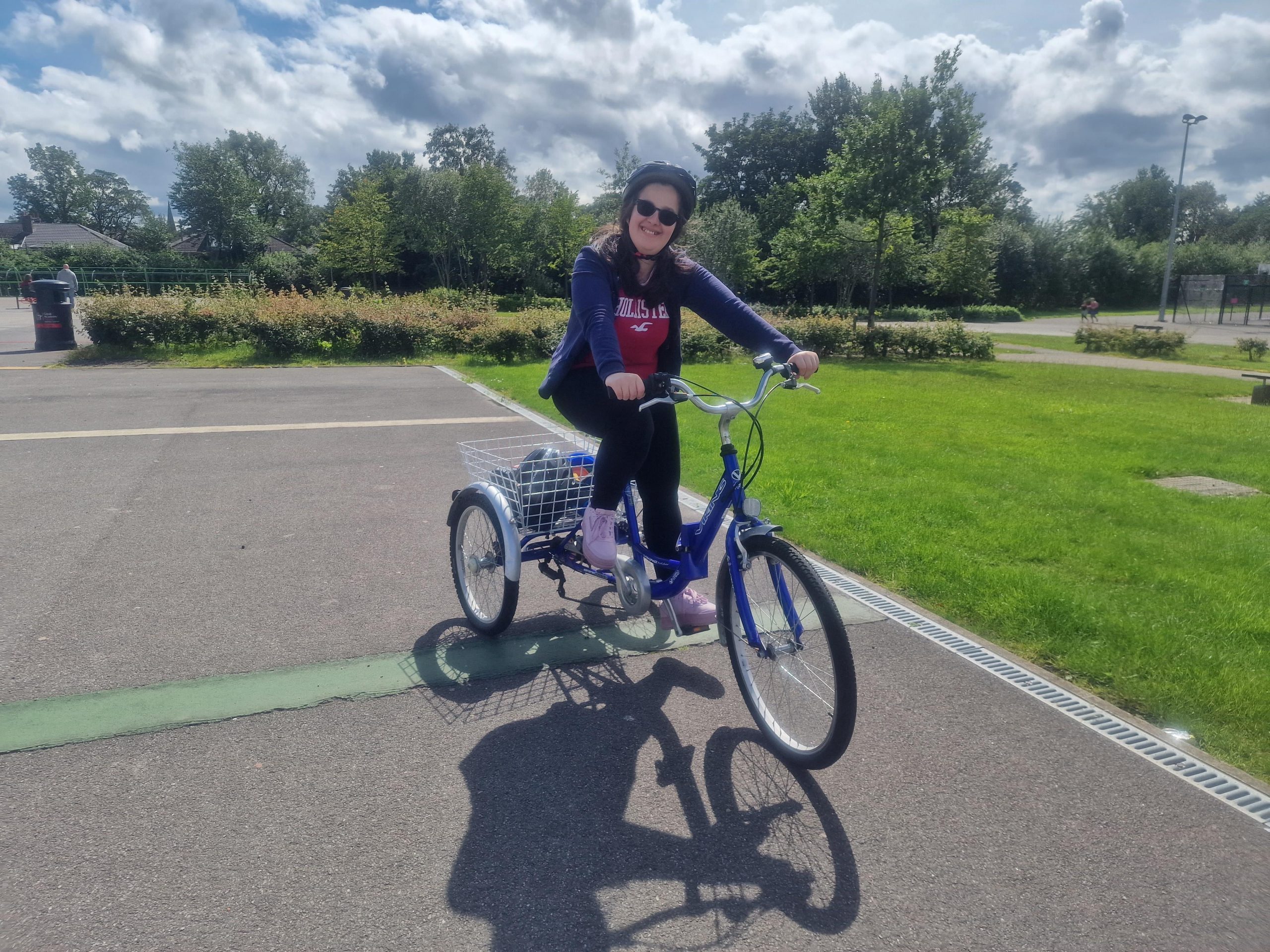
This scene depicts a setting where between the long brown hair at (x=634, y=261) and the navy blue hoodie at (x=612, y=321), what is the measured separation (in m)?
0.03

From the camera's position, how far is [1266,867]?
2455 mm

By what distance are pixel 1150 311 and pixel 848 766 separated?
60986 millimetres

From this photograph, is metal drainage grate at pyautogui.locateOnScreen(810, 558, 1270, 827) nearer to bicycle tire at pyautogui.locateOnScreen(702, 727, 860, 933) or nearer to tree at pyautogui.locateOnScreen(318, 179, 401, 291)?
bicycle tire at pyautogui.locateOnScreen(702, 727, 860, 933)

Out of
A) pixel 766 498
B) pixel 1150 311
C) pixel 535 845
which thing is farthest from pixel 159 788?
pixel 1150 311

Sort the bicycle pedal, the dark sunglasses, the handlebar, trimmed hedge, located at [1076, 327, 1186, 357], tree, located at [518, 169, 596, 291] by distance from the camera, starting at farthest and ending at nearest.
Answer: tree, located at [518, 169, 596, 291]
trimmed hedge, located at [1076, 327, 1186, 357]
the bicycle pedal
the dark sunglasses
the handlebar

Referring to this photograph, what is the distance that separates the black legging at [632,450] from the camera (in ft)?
10.8

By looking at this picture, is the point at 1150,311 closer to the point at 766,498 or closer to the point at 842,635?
the point at 766,498

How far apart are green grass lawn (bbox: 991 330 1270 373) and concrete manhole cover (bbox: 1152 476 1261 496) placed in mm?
12352

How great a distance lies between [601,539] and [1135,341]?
81.8 feet

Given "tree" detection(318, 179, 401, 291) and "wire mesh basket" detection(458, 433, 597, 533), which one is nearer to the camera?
"wire mesh basket" detection(458, 433, 597, 533)

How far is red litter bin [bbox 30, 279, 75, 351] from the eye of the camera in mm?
16359

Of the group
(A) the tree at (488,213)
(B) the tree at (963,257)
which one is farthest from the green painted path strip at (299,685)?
(A) the tree at (488,213)

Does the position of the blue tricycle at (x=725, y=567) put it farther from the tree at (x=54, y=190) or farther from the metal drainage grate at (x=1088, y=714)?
the tree at (x=54, y=190)

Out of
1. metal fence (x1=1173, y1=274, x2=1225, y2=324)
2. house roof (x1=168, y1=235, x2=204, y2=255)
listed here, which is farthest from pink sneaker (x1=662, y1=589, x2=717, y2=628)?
house roof (x1=168, y1=235, x2=204, y2=255)
